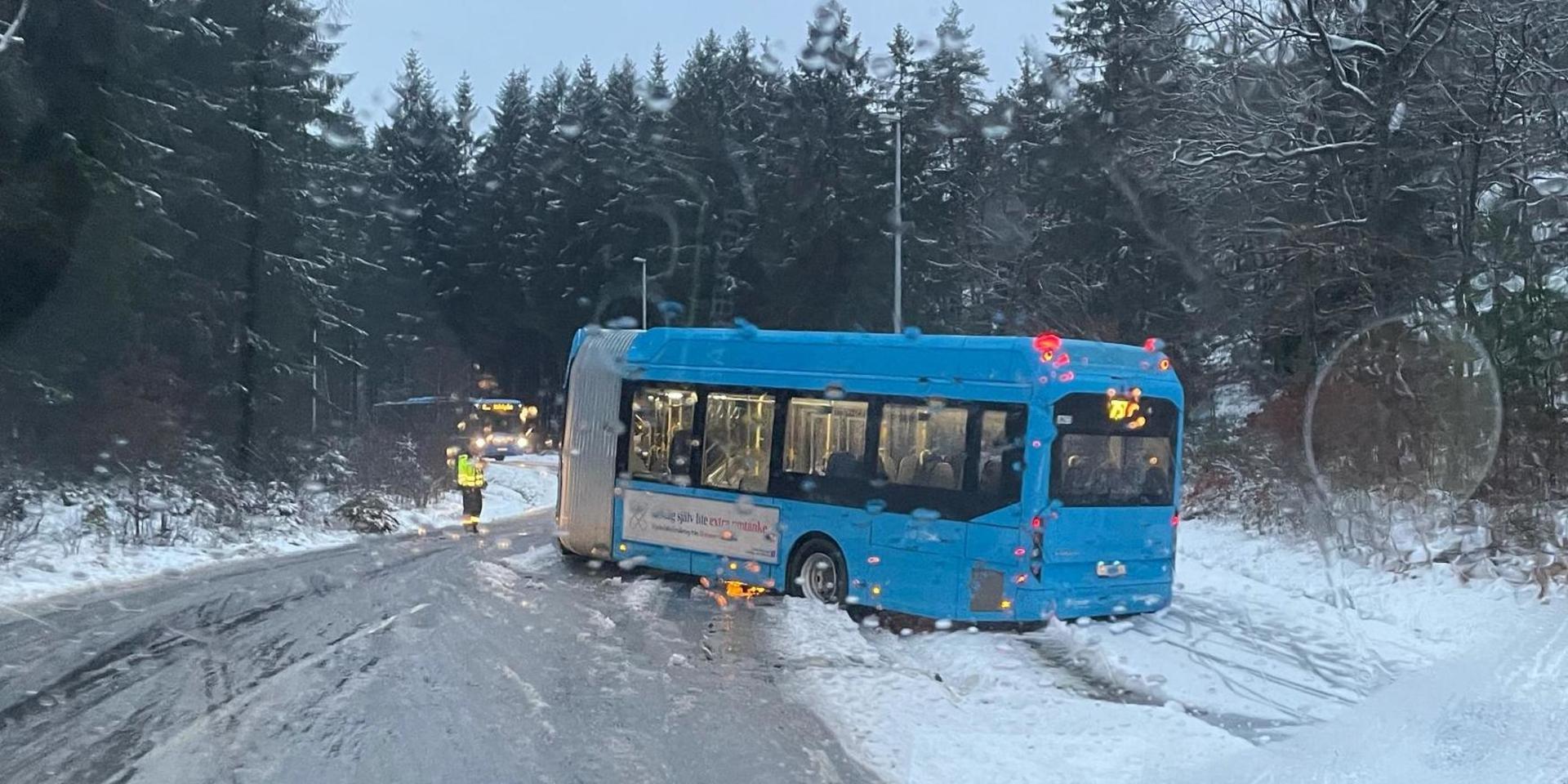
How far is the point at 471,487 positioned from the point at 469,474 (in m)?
0.29

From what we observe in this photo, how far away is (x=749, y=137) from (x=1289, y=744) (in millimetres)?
56959

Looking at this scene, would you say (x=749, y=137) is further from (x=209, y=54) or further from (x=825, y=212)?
(x=209, y=54)

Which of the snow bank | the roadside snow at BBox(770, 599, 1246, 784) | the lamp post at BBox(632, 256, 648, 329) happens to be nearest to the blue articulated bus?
the roadside snow at BBox(770, 599, 1246, 784)

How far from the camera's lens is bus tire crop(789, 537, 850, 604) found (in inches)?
561

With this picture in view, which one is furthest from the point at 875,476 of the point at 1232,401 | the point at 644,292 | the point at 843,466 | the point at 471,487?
the point at 644,292

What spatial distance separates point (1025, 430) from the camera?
12.6 meters

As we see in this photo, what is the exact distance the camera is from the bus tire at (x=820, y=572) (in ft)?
46.8

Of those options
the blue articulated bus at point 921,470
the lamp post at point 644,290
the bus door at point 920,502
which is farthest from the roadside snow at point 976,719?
the lamp post at point 644,290

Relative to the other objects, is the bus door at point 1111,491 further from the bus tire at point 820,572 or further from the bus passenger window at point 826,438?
the bus tire at point 820,572

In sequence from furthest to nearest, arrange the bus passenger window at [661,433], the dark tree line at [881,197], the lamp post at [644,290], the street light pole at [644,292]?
the street light pole at [644,292] < the lamp post at [644,290] < the dark tree line at [881,197] < the bus passenger window at [661,433]

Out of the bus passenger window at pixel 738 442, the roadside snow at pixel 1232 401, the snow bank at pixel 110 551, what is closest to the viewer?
the bus passenger window at pixel 738 442

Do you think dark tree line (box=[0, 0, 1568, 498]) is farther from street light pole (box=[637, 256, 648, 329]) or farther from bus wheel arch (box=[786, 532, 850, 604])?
bus wheel arch (box=[786, 532, 850, 604])

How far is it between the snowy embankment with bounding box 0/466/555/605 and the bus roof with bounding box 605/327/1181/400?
7.85 m

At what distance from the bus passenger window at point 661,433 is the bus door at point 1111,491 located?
5.24 metres
